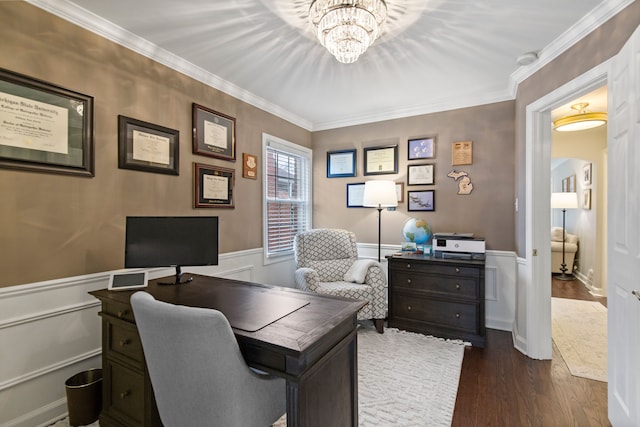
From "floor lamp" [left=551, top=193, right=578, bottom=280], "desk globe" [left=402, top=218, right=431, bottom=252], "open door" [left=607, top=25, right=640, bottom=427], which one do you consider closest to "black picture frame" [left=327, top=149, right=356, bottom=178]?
"desk globe" [left=402, top=218, right=431, bottom=252]

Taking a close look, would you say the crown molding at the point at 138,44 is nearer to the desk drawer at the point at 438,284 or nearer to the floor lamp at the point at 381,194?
the floor lamp at the point at 381,194

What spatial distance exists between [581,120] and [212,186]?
4452 mm

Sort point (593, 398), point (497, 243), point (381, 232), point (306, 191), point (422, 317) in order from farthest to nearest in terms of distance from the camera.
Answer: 1. point (306, 191)
2. point (381, 232)
3. point (497, 243)
4. point (422, 317)
5. point (593, 398)

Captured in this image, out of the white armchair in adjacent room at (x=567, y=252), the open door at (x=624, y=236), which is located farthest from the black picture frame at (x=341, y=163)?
the white armchair in adjacent room at (x=567, y=252)

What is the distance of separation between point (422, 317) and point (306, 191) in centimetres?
229

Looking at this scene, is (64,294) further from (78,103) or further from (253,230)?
(253,230)

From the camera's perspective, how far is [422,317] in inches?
124

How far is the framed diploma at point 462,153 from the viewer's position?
349cm

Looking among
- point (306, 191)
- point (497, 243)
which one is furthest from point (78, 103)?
point (497, 243)

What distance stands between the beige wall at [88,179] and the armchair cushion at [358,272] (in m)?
1.69

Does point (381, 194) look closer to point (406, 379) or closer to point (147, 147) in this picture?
point (406, 379)

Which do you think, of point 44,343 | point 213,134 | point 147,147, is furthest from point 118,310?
point 213,134

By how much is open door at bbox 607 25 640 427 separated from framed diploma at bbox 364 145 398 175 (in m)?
2.24

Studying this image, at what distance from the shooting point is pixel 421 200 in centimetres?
376
